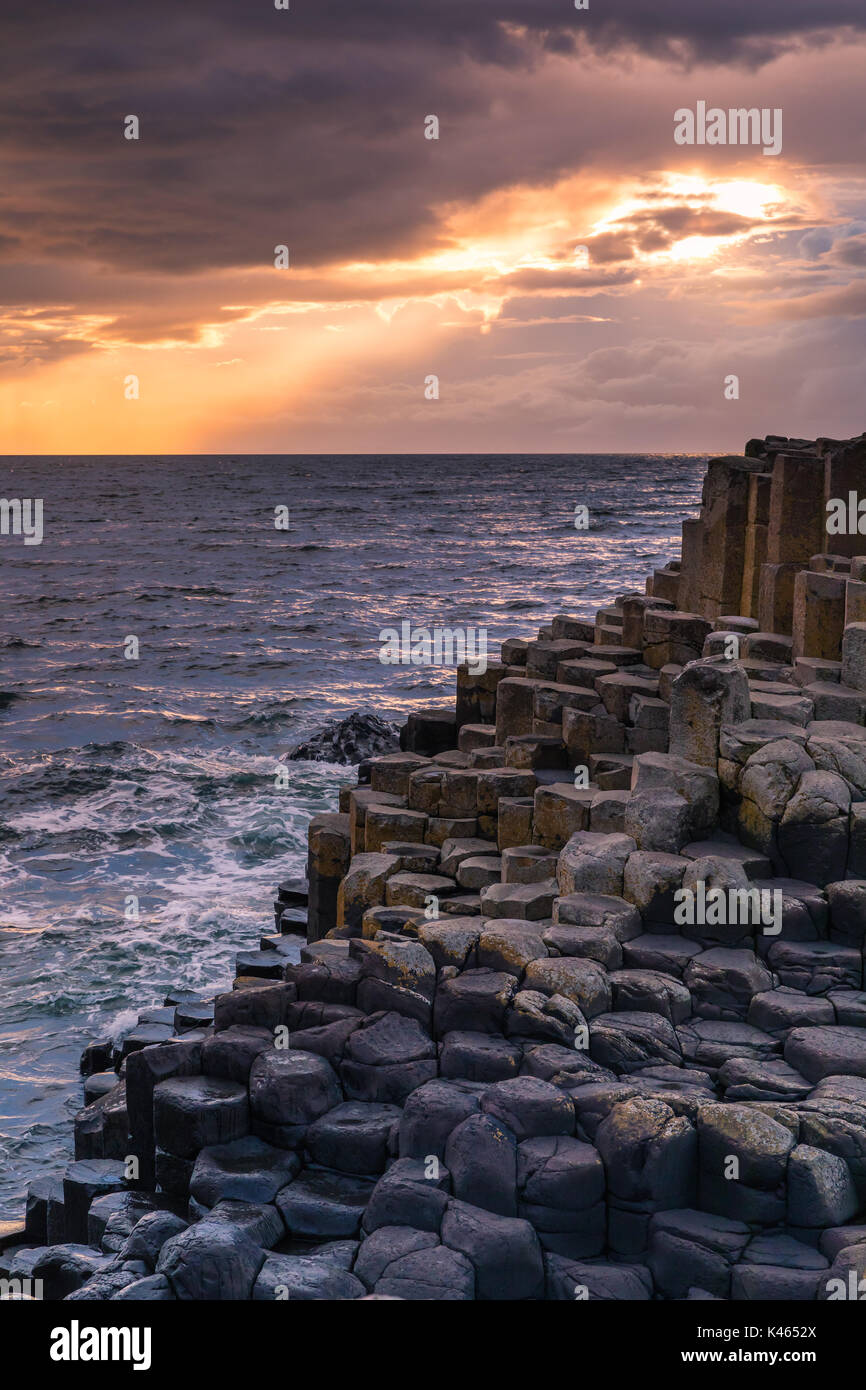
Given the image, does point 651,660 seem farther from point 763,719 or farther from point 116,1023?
point 116,1023

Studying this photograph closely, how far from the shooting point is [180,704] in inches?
1240

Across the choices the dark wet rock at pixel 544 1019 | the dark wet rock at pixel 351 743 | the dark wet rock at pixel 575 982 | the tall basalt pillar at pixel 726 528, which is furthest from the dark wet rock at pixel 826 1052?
the dark wet rock at pixel 351 743

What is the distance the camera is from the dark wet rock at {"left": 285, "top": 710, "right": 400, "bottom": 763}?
24.5 metres

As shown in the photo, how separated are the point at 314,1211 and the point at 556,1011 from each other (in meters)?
1.89

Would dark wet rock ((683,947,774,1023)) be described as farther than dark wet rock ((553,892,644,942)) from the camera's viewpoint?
No

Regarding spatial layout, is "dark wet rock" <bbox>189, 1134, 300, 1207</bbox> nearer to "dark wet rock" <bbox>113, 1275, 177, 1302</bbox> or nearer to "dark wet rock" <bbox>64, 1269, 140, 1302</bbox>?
"dark wet rock" <bbox>64, 1269, 140, 1302</bbox>

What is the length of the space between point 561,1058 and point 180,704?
25318mm

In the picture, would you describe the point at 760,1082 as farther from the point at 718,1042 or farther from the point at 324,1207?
the point at 324,1207

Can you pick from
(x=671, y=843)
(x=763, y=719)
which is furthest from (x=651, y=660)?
(x=671, y=843)

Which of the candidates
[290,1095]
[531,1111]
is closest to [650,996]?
[531,1111]

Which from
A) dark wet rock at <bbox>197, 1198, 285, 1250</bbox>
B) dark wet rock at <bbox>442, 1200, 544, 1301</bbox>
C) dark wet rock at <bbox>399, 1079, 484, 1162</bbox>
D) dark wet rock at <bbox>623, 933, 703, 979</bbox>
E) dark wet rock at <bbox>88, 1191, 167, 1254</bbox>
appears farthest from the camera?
dark wet rock at <bbox>623, 933, 703, 979</bbox>

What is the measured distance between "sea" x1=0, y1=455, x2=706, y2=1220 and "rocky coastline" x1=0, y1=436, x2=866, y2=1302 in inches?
98.7

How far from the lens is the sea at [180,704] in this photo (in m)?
14.8

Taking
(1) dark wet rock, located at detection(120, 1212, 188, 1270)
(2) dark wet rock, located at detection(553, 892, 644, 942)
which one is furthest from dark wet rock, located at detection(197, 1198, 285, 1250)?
(2) dark wet rock, located at detection(553, 892, 644, 942)
